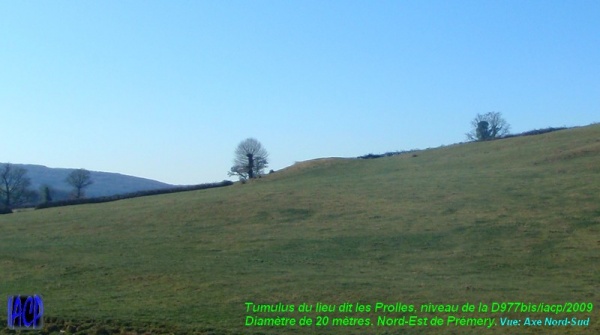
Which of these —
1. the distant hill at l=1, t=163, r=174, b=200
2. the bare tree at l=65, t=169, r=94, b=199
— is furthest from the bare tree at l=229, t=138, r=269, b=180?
the distant hill at l=1, t=163, r=174, b=200

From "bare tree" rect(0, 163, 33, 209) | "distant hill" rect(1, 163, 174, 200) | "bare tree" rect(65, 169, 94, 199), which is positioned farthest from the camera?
"distant hill" rect(1, 163, 174, 200)

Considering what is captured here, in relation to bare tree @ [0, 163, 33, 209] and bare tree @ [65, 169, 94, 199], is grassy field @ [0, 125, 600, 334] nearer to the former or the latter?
bare tree @ [0, 163, 33, 209]

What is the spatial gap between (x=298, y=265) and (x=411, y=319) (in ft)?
34.4

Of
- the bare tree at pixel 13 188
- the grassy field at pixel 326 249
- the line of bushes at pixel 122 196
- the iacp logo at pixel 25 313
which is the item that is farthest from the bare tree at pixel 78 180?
the iacp logo at pixel 25 313

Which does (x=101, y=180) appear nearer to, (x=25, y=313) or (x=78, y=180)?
(x=78, y=180)

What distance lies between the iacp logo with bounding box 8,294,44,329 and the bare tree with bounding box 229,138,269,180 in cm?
7314

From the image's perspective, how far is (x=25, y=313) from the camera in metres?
19.1

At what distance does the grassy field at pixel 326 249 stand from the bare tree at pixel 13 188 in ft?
131

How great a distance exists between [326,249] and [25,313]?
48.9ft

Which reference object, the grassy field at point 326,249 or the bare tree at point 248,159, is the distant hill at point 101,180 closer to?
the bare tree at point 248,159

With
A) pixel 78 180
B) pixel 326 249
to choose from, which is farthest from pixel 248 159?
pixel 326 249

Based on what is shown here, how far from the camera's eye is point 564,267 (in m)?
25.3

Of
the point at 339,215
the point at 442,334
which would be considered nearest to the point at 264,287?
the point at 442,334

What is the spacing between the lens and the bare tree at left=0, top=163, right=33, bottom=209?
9288 centimetres
